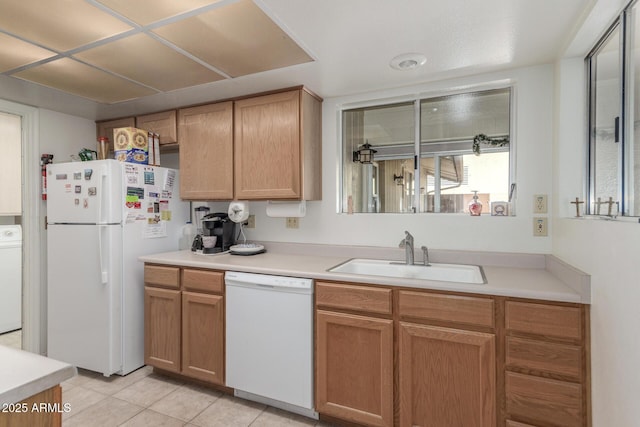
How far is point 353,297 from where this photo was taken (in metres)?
1.72

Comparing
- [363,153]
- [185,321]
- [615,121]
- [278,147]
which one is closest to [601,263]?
[615,121]

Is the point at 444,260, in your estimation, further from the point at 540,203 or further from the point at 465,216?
the point at 540,203

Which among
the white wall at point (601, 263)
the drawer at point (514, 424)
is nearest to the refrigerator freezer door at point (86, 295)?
the drawer at point (514, 424)

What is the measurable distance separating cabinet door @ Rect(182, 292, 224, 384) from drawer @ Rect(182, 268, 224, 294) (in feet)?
0.15

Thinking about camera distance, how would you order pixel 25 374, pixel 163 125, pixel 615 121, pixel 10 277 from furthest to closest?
pixel 10 277 < pixel 163 125 < pixel 615 121 < pixel 25 374

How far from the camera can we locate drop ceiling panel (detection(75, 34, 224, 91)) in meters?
1.72

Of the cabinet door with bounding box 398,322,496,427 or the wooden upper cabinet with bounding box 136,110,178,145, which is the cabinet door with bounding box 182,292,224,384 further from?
the wooden upper cabinet with bounding box 136,110,178,145

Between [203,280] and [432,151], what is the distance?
1.90 m

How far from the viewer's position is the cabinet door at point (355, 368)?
1.64m

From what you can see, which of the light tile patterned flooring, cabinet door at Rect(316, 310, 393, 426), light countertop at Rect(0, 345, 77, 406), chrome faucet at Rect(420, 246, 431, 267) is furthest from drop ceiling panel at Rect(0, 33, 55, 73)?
chrome faucet at Rect(420, 246, 431, 267)

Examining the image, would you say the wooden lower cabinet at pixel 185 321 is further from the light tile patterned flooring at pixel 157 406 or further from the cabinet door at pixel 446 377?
the cabinet door at pixel 446 377

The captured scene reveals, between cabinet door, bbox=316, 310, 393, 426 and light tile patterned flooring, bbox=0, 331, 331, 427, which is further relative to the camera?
light tile patterned flooring, bbox=0, 331, 331, 427

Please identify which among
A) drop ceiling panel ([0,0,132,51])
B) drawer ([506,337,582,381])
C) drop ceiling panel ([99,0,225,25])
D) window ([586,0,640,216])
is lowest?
drawer ([506,337,582,381])

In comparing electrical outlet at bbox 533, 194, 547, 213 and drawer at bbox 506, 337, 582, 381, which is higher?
electrical outlet at bbox 533, 194, 547, 213
